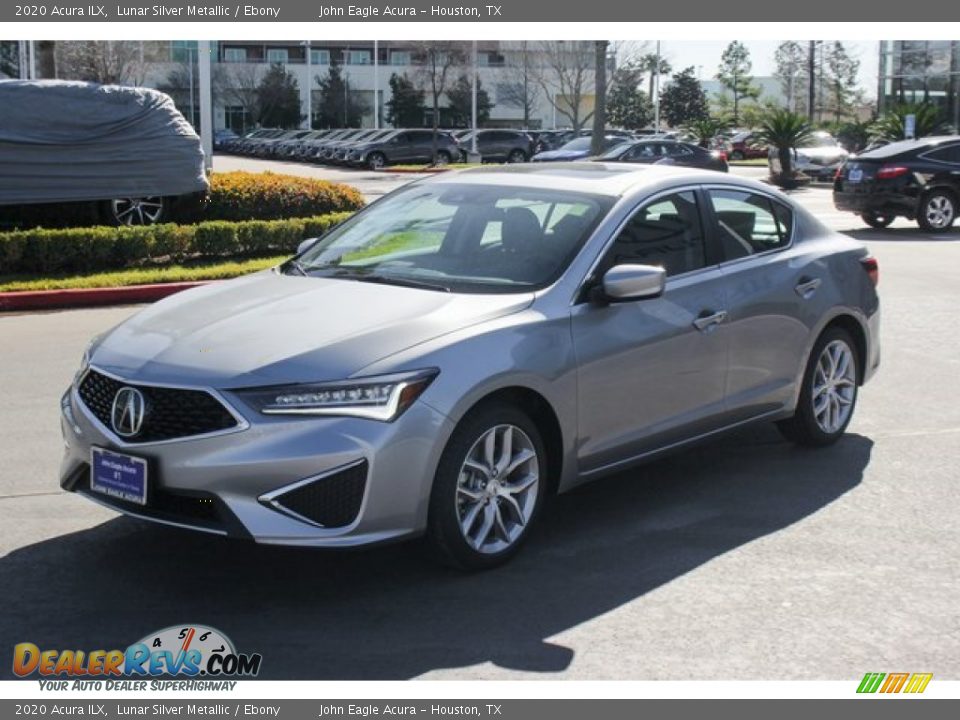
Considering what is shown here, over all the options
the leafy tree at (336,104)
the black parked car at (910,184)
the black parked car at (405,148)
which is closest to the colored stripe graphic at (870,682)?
the black parked car at (910,184)

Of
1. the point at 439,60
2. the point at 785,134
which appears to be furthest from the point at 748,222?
the point at 439,60

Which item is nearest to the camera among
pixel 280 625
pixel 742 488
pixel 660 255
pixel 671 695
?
pixel 671 695

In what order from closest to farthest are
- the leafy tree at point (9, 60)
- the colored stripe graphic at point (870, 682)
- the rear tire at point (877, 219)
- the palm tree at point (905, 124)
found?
the colored stripe graphic at point (870, 682), the rear tire at point (877, 219), the palm tree at point (905, 124), the leafy tree at point (9, 60)

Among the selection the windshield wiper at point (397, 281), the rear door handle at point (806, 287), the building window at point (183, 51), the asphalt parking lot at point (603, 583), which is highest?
the building window at point (183, 51)

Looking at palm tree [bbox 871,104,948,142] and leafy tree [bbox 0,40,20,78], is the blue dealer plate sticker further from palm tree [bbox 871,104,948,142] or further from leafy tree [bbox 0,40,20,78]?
leafy tree [bbox 0,40,20,78]

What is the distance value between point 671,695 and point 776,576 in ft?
4.19

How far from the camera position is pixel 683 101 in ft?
282

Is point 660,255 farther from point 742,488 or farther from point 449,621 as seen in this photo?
point 449,621

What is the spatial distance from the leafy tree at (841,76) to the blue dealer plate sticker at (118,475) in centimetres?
8496

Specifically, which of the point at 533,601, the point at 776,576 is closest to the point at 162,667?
the point at 533,601

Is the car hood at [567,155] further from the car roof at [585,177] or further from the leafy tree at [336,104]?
the leafy tree at [336,104]

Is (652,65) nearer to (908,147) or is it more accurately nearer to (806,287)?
(908,147)

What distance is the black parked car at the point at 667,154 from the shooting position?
117ft

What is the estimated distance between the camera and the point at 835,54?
284 ft
